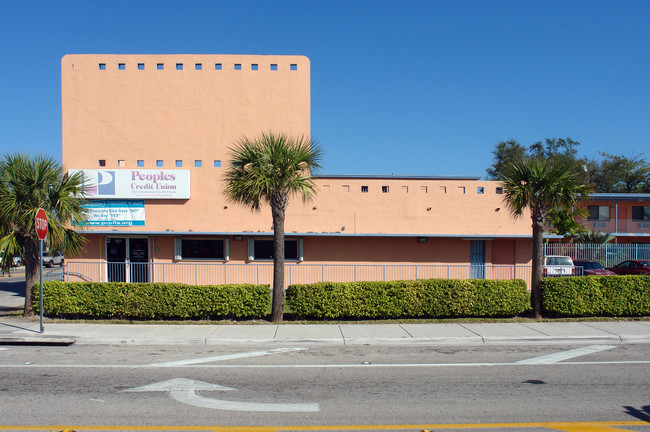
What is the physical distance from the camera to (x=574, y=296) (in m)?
13.8

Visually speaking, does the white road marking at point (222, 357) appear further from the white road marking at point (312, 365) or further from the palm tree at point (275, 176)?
the palm tree at point (275, 176)

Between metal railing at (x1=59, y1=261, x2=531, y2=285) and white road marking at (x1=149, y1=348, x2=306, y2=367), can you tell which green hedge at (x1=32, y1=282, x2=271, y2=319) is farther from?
metal railing at (x1=59, y1=261, x2=531, y2=285)

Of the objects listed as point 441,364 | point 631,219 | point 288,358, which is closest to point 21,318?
point 288,358

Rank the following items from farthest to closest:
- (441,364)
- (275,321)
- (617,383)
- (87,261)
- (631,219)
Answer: (631,219) → (87,261) → (275,321) → (441,364) → (617,383)

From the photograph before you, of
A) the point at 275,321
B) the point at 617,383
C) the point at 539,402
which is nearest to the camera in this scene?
the point at 539,402

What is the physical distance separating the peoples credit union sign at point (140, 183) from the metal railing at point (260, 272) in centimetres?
272

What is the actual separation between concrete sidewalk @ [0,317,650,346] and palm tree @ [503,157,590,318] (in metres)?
2.08

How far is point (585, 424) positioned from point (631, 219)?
44.3m

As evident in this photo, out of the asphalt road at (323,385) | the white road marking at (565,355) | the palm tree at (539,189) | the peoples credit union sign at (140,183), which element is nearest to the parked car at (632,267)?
the palm tree at (539,189)

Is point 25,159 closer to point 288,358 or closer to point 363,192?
point 288,358

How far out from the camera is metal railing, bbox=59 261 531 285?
18.6 m

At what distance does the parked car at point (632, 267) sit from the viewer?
91.8 ft

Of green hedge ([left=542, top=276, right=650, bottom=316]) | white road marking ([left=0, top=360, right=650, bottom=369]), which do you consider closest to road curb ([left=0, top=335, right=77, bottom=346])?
white road marking ([left=0, top=360, right=650, bottom=369])

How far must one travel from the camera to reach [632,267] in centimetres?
2856
